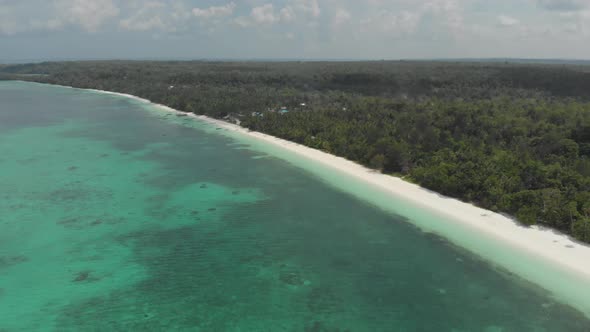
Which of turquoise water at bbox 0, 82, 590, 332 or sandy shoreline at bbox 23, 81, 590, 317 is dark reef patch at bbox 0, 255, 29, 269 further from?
sandy shoreline at bbox 23, 81, 590, 317

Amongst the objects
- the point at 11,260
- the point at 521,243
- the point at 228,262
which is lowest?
the point at 228,262

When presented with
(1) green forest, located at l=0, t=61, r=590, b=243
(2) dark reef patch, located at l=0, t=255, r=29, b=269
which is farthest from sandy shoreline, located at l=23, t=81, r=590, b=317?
(2) dark reef patch, located at l=0, t=255, r=29, b=269

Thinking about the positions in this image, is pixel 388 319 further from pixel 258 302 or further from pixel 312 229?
pixel 312 229

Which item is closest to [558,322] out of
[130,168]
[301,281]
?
[301,281]

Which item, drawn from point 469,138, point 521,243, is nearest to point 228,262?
point 521,243

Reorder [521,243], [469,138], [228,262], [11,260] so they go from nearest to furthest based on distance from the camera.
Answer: [11,260]
[228,262]
[521,243]
[469,138]

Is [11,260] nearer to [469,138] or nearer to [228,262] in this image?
[228,262]
